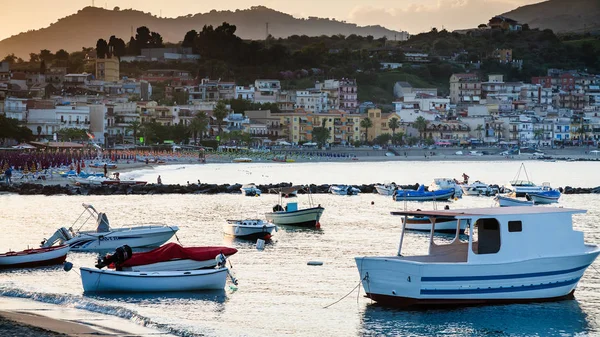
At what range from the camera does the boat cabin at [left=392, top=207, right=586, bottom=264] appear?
23.3 m

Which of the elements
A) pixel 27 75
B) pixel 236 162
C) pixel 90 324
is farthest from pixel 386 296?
pixel 27 75

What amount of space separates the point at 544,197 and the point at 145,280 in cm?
3928

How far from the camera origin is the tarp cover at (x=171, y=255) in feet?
84.6

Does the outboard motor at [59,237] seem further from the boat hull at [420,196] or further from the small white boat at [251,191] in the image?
the small white boat at [251,191]

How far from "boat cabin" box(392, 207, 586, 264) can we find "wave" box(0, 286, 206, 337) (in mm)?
Result: 5806

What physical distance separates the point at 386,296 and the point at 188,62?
17556cm

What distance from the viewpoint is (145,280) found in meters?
25.2

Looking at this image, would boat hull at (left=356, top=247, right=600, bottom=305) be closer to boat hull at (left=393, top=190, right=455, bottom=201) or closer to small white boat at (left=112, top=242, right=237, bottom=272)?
small white boat at (left=112, top=242, right=237, bottom=272)

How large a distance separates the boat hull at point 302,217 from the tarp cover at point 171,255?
1572cm

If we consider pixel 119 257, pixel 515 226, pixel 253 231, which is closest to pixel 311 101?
pixel 253 231

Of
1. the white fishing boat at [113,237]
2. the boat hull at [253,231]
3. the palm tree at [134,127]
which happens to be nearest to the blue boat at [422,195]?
the boat hull at [253,231]

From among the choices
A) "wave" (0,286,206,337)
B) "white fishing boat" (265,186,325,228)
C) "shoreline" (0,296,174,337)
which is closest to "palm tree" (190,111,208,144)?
"white fishing boat" (265,186,325,228)

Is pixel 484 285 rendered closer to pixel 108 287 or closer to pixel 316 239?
pixel 108 287

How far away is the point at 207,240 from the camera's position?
37500 millimetres
